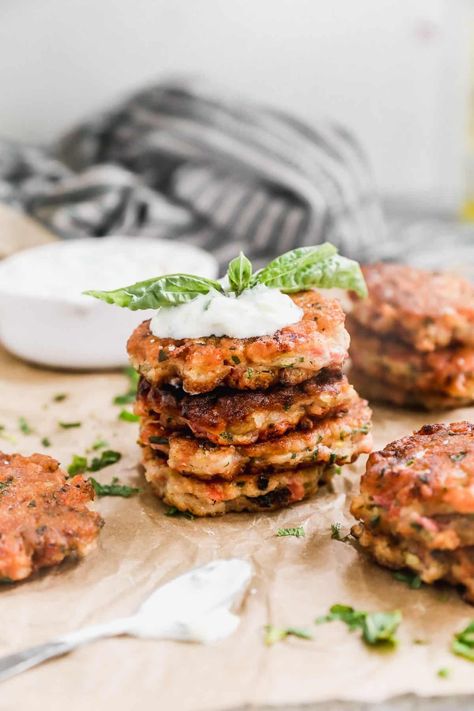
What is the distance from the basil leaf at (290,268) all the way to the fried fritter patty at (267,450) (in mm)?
634

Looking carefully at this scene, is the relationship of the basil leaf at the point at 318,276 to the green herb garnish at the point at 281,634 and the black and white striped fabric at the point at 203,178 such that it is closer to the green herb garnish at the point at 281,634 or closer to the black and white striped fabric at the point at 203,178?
the green herb garnish at the point at 281,634

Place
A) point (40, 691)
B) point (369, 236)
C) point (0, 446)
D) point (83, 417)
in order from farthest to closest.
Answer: point (369, 236) → point (83, 417) → point (0, 446) → point (40, 691)

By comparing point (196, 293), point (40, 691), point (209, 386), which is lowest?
point (40, 691)

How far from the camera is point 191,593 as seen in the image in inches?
128

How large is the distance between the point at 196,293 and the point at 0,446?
1.51 m

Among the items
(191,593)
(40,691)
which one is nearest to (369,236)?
(191,593)

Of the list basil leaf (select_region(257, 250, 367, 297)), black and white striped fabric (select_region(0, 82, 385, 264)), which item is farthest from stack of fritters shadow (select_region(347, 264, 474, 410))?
black and white striped fabric (select_region(0, 82, 385, 264))

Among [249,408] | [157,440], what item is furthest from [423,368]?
[157,440]

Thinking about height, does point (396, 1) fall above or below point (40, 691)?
above

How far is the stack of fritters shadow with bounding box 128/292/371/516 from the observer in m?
3.68

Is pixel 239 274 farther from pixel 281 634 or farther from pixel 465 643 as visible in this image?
pixel 465 643

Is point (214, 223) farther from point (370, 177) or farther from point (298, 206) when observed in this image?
point (370, 177)

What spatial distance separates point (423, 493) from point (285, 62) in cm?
759

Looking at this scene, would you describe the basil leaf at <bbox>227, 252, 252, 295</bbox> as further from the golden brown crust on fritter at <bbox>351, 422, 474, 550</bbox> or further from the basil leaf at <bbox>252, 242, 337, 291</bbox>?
the golden brown crust on fritter at <bbox>351, 422, 474, 550</bbox>
